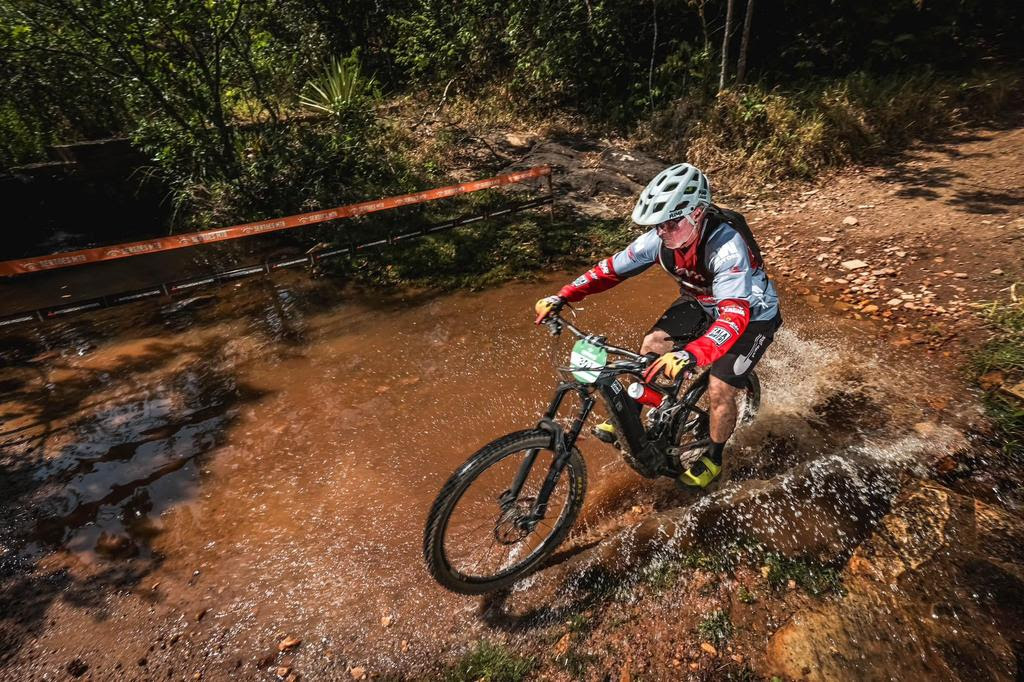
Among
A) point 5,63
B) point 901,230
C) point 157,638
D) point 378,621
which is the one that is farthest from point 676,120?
point 5,63

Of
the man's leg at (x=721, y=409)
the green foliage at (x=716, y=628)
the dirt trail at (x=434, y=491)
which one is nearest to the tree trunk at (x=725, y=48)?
the dirt trail at (x=434, y=491)

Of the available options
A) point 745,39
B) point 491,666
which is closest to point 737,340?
point 491,666

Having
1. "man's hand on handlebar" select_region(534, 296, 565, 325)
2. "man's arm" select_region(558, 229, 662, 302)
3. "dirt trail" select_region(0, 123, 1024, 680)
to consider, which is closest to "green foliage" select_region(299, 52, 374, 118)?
"dirt trail" select_region(0, 123, 1024, 680)

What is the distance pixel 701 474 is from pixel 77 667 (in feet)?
14.0

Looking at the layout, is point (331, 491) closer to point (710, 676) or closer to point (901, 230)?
point (710, 676)

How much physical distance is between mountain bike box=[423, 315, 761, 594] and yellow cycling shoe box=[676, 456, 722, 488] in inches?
3.5

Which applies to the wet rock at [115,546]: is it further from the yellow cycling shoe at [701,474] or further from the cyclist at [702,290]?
the yellow cycling shoe at [701,474]

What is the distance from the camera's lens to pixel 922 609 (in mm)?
2717

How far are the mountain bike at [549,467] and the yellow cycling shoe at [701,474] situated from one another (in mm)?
88

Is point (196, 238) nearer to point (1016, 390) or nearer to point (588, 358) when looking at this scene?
point (588, 358)

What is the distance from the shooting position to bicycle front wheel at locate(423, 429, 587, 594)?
9.64 ft

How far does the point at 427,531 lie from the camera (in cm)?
294

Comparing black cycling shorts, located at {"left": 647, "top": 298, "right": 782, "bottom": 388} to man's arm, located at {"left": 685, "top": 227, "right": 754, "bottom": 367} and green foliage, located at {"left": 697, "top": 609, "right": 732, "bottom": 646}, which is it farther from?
green foliage, located at {"left": 697, "top": 609, "right": 732, "bottom": 646}

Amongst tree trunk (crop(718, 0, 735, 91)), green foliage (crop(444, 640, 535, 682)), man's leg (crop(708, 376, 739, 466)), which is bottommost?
green foliage (crop(444, 640, 535, 682))
